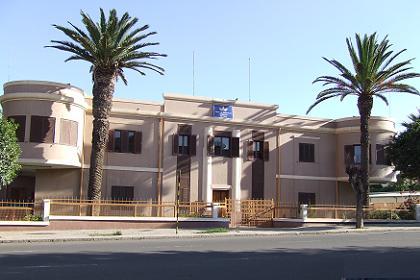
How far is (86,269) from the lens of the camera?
11.7 m

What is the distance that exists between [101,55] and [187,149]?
9461 mm

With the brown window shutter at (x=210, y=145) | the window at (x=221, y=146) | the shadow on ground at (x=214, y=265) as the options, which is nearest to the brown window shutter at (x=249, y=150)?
the window at (x=221, y=146)

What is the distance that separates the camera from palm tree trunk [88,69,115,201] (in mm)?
30500

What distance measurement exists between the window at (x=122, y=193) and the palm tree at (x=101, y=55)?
12.7 ft

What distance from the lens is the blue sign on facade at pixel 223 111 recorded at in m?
37.8

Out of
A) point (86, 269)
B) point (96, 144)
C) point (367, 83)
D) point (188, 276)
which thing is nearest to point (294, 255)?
point (188, 276)

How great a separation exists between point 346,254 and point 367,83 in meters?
21.9

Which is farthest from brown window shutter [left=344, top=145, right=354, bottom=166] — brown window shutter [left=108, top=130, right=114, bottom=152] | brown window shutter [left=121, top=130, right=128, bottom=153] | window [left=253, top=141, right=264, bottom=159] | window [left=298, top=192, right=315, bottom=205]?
brown window shutter [left=108, top=130, right=114, bottom=152]

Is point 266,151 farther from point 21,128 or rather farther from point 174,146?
point 21,128

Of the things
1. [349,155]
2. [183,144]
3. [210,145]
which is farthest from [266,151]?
[349,155]

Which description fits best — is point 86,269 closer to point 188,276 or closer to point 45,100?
point 188,276

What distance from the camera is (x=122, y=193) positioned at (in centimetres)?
3444

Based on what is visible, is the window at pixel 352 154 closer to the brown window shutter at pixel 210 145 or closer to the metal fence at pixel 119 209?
the brown window shutter at pixel 210 145

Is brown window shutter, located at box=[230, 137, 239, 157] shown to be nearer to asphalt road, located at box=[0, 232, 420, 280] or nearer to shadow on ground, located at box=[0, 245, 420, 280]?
asphalt road, located at box=[0, 232, 420, 280]
